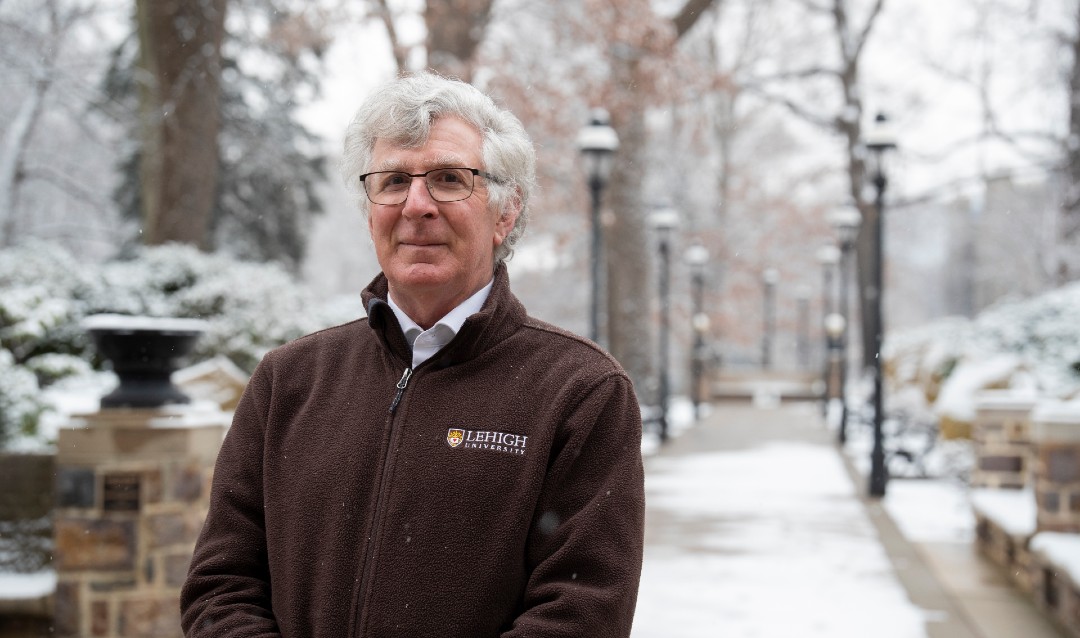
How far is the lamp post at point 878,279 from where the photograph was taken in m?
10.6

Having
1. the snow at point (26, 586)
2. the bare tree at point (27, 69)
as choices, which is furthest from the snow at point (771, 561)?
the bare tree at point (27, 69)

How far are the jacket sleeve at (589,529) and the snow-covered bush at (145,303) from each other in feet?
24.5

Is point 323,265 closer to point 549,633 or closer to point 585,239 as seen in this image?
point 585,239

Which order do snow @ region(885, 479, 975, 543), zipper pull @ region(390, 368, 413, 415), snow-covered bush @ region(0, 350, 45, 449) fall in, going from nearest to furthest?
zipper pull @ region(390, 368, 413, 415) → snow-covered bush @ region(0, 350, 45, 449) → snow @ region(885, 479, 975, 543)

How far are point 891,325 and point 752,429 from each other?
38154 mm

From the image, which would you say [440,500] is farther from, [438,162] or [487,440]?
[438,162]

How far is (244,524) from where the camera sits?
2.29m

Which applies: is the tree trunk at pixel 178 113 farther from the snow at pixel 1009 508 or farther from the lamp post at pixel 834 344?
the lamp post at pixel 834 344

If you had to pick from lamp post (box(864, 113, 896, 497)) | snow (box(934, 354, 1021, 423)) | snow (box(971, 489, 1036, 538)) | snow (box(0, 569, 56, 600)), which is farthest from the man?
snow (box(934, 354, 1021, 423))

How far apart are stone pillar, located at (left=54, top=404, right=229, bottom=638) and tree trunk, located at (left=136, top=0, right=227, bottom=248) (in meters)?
8.54

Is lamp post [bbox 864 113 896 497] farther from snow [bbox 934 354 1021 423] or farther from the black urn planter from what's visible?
the black urn planter

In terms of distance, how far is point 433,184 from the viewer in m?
2.20

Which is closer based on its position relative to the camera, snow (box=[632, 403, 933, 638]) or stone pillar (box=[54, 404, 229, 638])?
stone pillar (box=[54, 404, 229, 638])

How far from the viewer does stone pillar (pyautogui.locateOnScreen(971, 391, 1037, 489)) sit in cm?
816
